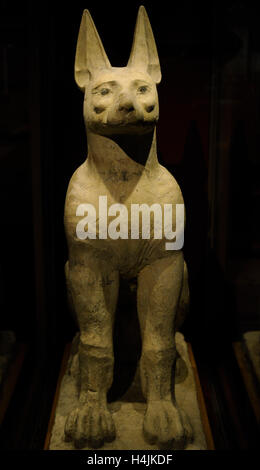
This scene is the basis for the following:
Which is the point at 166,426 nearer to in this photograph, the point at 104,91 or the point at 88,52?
the point at 104,91

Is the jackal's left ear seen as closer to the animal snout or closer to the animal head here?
the animal head

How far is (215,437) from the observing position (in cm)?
255

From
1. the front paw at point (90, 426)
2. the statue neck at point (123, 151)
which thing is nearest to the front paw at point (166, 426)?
the front paw at point (90, 426)

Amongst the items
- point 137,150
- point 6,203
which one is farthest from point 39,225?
point 137,150

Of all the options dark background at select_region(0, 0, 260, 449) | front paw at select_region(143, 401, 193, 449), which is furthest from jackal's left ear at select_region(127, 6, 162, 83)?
front paw at select_region(143, 401, 193, 449)

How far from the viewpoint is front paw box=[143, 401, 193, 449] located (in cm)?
217

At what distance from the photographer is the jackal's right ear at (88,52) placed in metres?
2.08

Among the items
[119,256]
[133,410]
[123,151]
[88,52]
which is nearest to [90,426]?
[133,410]

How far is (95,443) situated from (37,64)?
1.65 metres

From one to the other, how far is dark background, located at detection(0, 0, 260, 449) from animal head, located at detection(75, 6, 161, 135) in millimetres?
496

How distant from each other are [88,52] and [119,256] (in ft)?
2.48

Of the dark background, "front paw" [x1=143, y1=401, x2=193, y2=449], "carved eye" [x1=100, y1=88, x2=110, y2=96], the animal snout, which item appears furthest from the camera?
the dark background

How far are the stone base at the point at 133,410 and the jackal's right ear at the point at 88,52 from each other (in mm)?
1293

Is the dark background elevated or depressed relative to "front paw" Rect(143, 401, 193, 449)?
elevated
